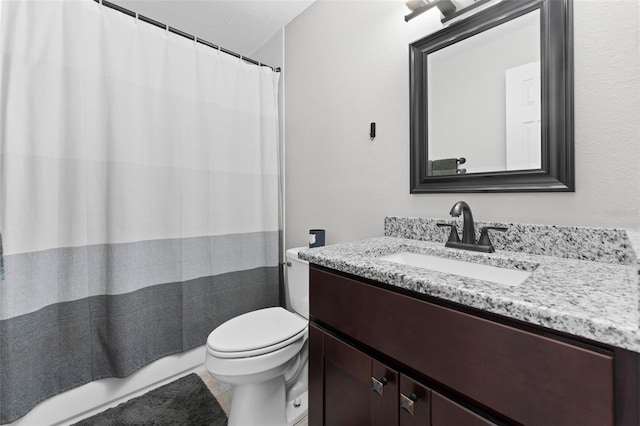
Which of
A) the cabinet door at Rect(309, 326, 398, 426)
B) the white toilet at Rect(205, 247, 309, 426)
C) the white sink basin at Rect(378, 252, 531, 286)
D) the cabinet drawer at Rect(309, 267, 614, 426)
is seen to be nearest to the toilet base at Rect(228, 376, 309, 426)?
the white toilet at Rect(205, 247, 309, 426)

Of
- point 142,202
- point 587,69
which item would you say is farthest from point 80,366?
point 587,69

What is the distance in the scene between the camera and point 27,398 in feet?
3.89

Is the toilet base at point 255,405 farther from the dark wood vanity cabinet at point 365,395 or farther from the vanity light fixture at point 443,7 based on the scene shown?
the vanity light fixture at point 443,7

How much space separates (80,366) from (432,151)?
1.88m

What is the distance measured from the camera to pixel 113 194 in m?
1.40

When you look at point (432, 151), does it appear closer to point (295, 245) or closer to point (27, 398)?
point (295, 245)

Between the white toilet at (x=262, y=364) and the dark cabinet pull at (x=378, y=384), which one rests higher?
the dark cabinet pull at (x=378, y=384)

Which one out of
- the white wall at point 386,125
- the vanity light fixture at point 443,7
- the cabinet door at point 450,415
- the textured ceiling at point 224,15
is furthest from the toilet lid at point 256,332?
the textured ceiling at point 224,15

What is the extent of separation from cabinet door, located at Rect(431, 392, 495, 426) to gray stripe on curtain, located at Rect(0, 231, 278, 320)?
145 centimetres

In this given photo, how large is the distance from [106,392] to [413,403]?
5.03 ft

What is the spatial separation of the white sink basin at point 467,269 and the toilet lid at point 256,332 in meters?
0.58

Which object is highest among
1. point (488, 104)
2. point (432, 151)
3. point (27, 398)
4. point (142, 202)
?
point (488, 104)

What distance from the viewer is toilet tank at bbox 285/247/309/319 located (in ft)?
4.95

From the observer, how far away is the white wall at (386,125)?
82 cm
